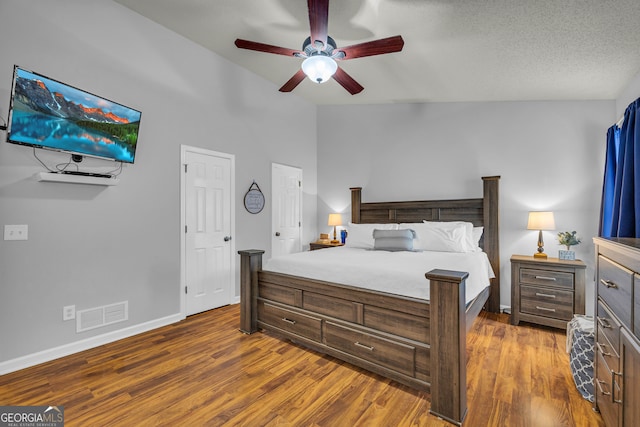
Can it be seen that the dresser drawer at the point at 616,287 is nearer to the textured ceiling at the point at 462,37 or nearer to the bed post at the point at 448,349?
the bed post at the point at 448,349

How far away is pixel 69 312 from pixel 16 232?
2.64ft

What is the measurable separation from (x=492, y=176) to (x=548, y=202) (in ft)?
2.27

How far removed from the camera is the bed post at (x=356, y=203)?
505 centimetres

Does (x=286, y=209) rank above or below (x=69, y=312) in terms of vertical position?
above

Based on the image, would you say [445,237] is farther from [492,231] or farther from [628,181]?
[628,181]

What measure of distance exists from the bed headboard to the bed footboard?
2.19 metres

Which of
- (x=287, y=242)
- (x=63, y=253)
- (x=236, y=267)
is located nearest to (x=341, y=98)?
(x=287, y=242)

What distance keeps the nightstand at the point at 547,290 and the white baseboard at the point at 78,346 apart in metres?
3.94

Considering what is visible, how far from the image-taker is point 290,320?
9.30 ft

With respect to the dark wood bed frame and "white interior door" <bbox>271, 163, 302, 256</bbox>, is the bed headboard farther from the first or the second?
"white interior door" <bbox>271, 163, 302, 256</bbox>

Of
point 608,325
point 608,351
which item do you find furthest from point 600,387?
point 608,325

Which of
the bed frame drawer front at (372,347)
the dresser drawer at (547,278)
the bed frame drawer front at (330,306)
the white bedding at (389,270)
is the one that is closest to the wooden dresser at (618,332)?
the white bedding at (389,270)

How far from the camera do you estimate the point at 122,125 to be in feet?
9.71

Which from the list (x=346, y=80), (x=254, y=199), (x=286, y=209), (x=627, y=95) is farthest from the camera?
(x=286, y=209)
